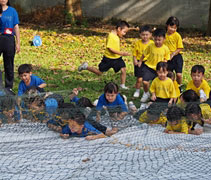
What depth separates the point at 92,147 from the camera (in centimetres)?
454

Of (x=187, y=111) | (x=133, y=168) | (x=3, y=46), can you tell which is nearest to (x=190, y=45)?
(x=3, y=46)

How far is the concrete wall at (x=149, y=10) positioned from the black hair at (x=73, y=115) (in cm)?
990

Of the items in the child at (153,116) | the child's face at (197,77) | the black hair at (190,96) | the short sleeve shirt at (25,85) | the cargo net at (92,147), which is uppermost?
the child's face at (197,77)

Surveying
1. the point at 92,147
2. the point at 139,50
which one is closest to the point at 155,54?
the point at 139,50

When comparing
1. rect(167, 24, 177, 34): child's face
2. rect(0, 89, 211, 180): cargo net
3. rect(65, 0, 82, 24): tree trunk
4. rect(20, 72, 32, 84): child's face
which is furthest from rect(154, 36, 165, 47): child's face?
rect(65, 0, 82, 24): tree trunk

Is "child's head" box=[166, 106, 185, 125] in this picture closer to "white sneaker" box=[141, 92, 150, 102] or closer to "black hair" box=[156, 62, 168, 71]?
"black hair" box=[156, 62, 168, 71]

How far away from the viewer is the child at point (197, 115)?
4.87 metres

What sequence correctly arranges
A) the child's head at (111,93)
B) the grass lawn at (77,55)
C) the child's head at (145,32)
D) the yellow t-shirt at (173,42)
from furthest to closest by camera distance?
the grass lawn at (77,55), the yellow t-shirt at (173,42), the child's head at (145,32), the child's head at (111,93)

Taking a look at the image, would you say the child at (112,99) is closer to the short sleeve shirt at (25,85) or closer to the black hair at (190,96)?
the black hair at (190,96)

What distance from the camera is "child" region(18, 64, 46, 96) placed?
584 cm

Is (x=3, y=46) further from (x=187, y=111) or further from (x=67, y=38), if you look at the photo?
(x=67, y=38)

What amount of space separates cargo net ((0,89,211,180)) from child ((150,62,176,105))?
37.0 inches

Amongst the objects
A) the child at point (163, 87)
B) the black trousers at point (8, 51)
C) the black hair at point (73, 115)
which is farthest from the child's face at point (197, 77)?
the black trousers at point (8, 51)

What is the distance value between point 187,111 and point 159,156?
76 centimetres
